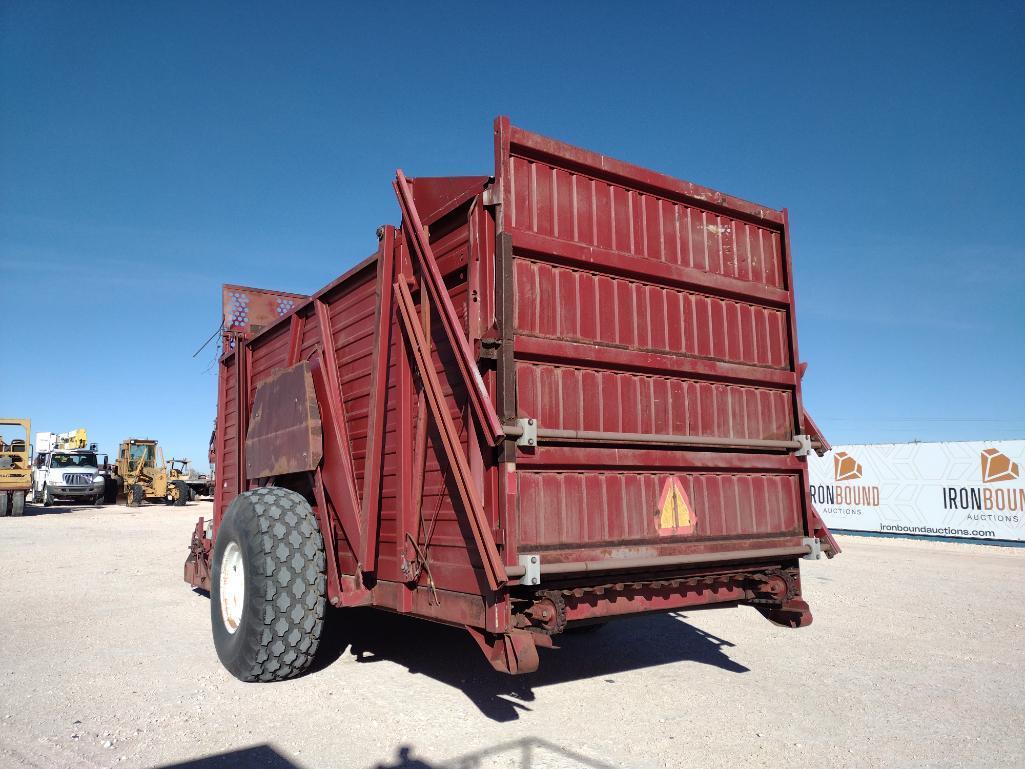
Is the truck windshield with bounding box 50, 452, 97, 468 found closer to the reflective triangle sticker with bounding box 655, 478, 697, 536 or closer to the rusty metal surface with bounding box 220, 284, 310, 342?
the rusty metal surface with bounding box 220, 284, 310, 342

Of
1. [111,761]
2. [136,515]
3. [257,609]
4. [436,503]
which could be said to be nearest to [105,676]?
[257,609]

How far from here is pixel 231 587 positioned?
19.3 ft

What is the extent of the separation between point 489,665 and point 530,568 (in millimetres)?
2553

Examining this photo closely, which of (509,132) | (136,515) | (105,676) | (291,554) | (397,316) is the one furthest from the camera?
(136,515)

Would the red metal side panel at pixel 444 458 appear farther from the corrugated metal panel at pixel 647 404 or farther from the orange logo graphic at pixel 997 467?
the orange logo graphic at pixel 997 467

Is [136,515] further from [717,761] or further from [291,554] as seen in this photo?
[717,761]

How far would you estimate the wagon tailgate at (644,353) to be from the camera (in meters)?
4.38

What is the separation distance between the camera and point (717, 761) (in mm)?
4020

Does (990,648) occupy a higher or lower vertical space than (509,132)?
lower

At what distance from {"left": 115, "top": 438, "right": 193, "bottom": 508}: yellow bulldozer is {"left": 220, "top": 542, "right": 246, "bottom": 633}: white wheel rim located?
3119cm

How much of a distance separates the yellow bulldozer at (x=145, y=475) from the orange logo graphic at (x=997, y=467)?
3228 centimetres

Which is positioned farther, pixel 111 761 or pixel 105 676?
pixel 105 676

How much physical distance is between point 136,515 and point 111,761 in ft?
86.1

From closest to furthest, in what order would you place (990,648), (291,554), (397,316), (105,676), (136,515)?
(397,316), (291,554), (105,676), (990,648), (136,515)
